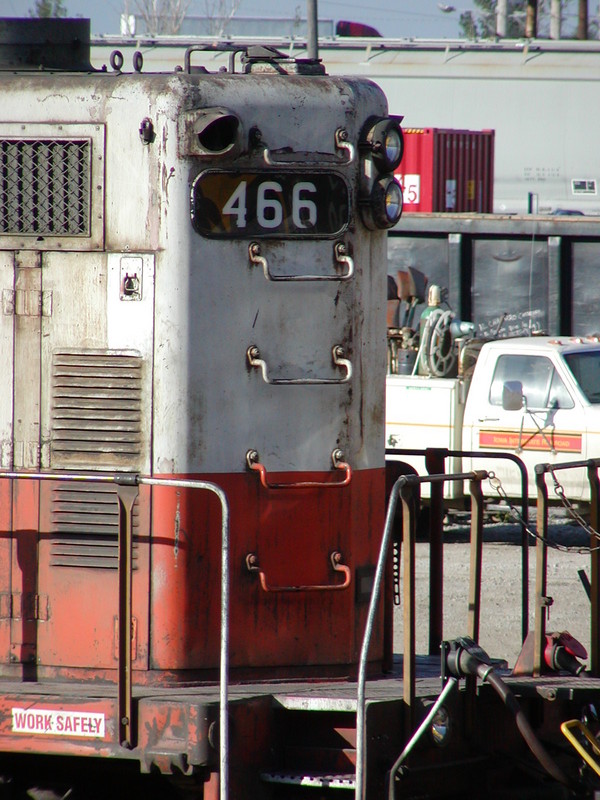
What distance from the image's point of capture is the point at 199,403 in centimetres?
413

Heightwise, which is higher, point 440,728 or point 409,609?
point 409,609

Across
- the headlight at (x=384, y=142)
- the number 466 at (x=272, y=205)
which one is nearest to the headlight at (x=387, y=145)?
the headlight at (x=384, y=142)

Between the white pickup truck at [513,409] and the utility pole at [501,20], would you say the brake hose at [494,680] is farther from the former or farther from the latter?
the utility pole at [501,20]

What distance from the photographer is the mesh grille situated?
425 centimetres

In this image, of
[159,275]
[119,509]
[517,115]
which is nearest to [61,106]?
[159,275]

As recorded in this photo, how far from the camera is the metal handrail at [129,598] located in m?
3.61

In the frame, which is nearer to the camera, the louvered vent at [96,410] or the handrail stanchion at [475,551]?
the louvered vent at [96,410]

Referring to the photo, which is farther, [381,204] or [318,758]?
[381,204]

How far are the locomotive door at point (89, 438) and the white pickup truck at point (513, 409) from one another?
28.7 ft

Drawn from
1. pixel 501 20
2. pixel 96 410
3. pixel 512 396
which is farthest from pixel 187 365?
pixel 501 20

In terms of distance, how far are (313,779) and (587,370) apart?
396 inches

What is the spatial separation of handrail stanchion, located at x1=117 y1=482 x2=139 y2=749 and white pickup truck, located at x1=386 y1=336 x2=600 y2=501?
29.7 ft

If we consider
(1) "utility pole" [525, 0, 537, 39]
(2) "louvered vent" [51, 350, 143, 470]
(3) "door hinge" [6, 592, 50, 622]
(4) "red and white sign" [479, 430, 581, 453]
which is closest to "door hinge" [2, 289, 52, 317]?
(2) "louvered vent" [51, 350, 143, 470]

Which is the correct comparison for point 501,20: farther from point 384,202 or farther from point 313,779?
point 313,779
